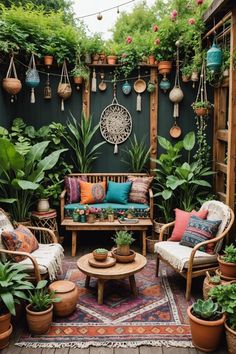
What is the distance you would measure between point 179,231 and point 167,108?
2417 mm

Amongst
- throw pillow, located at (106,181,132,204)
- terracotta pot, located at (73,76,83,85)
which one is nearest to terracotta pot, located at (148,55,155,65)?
terracotta pot, located at (73,76,83,85)

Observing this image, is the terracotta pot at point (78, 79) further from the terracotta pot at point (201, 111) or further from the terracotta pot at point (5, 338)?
the terracotta pot at point (5, 338)

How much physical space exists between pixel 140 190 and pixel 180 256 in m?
1.89

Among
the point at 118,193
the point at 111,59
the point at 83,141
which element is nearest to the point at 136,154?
the point at 118,193

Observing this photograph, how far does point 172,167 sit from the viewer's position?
18.7ft

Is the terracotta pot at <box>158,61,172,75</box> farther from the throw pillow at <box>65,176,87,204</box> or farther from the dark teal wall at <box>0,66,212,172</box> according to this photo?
the throw pillow at <box>65,176,87,204</box>

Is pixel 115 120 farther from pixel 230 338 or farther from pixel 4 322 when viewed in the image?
pixel 230 338

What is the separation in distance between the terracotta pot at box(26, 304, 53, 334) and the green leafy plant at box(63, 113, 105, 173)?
10.1ft

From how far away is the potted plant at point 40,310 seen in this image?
3.24 m

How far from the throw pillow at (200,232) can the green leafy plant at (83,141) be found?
2.25m

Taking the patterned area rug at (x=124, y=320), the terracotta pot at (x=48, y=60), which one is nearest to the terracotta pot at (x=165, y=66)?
→ the terracotta pot at (x=48, y=60)

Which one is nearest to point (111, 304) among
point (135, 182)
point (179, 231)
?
point (179, 231)

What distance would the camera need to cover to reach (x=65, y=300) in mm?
3512

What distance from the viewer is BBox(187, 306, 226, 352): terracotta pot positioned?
300cm
